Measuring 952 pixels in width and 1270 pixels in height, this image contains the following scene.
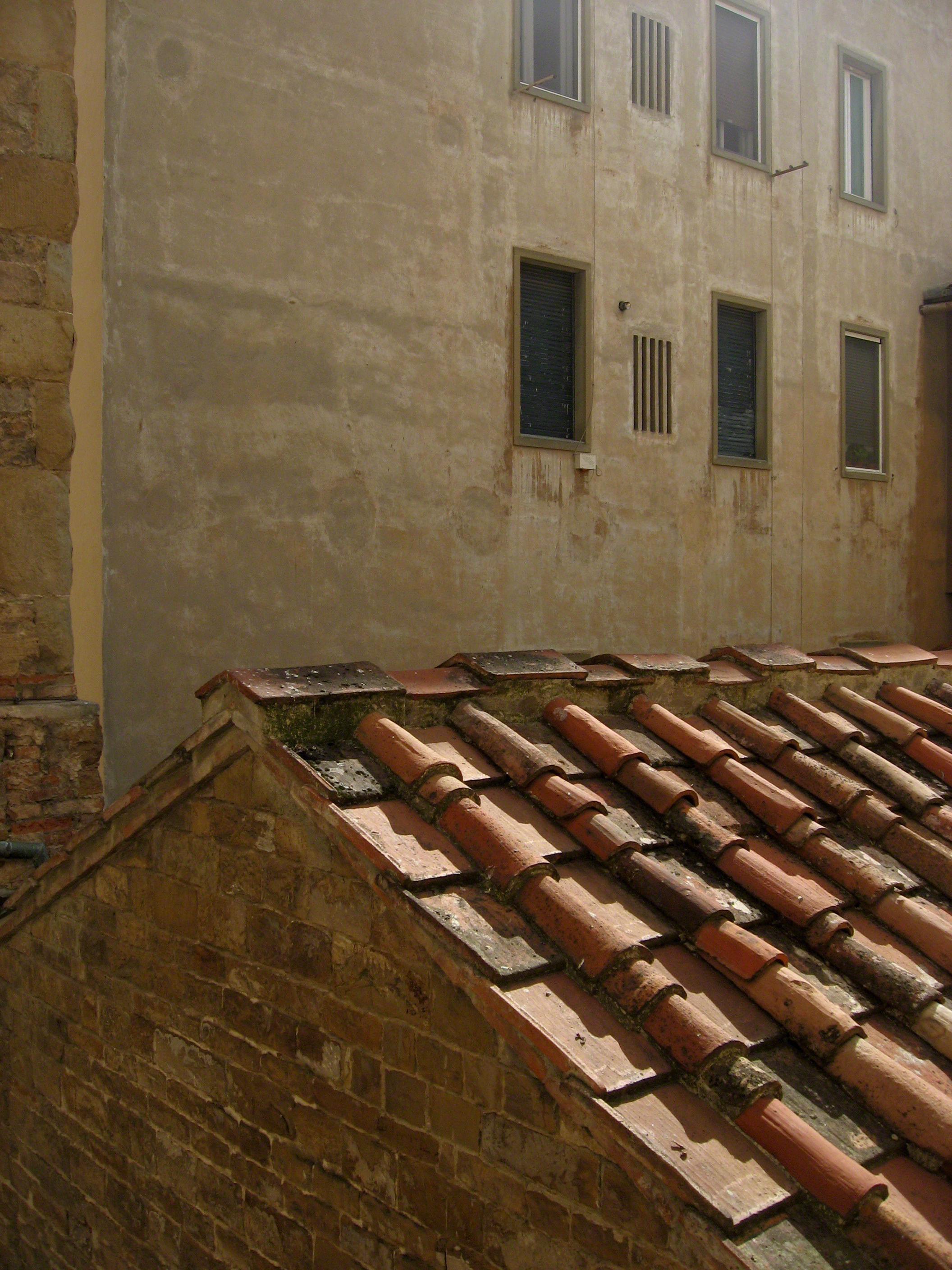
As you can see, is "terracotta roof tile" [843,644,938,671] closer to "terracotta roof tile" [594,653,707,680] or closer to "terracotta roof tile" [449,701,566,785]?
"terracotta roof tile" [594,653,707,680]

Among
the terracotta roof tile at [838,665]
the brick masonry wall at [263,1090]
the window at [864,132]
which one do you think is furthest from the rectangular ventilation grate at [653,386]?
the brick masonry wall at [263,1090]

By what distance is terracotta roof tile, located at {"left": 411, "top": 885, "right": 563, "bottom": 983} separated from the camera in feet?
8.98

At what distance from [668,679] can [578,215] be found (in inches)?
292

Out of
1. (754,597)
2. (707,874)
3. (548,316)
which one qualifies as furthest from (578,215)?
(707,874)

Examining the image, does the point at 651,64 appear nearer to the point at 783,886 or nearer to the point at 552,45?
the point at 552,45

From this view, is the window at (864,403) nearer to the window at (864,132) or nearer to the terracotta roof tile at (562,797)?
the window at (864,132)

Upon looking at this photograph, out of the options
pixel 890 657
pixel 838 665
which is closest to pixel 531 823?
pixel 838 665

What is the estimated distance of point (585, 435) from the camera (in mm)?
10820

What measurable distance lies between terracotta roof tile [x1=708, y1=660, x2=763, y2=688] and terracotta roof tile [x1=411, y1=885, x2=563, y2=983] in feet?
6.69

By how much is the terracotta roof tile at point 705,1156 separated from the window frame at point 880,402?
11.8 meters

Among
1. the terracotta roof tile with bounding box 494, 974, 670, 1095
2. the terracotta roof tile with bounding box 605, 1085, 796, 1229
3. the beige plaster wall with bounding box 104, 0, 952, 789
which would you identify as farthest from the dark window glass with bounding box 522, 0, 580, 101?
the terracotta roof tile with bounding box 605, 1085, 796, 1229

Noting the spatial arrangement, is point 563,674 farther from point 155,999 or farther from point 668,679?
point 155,999

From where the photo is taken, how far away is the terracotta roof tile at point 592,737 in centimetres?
386

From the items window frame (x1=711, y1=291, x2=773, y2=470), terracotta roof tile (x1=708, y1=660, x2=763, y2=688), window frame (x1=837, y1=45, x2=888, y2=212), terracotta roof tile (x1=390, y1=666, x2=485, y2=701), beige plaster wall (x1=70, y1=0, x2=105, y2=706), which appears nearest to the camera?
terracotta roof tile (x1=390, y1=666, x2=485, y2=701)
